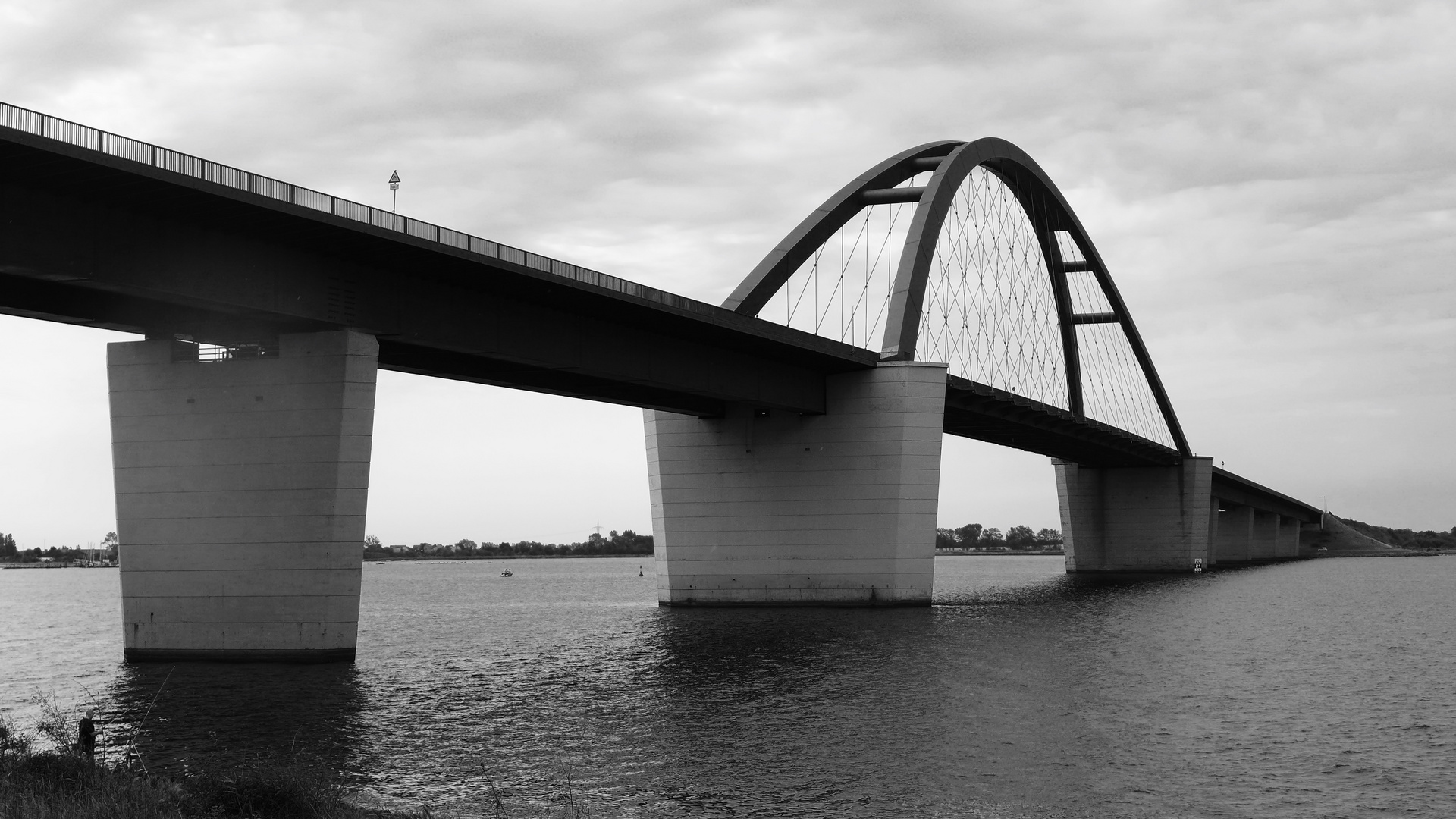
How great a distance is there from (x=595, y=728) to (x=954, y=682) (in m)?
11.2

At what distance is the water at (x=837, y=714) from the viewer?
833 inches

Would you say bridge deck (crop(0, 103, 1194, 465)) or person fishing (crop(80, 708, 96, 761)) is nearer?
person fishing (crop(80, 708, 96, 761))

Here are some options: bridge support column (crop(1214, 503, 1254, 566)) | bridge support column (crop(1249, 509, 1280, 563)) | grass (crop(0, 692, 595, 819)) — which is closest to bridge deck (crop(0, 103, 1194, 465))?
grass (crop(0, 692, 595, 819))

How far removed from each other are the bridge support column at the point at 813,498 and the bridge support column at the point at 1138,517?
68.0m

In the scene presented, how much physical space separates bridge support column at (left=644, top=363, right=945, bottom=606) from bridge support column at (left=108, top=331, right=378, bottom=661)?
28933mm

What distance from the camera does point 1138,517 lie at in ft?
422

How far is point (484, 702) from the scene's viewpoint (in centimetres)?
3086

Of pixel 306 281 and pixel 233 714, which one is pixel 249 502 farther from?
pixel 233 714

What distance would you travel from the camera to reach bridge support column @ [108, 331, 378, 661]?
3559 centimetres

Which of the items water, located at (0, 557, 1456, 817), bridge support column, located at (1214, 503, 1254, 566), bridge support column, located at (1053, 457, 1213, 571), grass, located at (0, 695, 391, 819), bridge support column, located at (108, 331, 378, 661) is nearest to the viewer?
grass, located at (0, 695, 391, 819)

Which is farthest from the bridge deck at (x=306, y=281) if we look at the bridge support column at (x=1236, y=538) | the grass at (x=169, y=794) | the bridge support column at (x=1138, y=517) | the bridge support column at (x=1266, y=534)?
the bridge support column at (x=1266, y=534)

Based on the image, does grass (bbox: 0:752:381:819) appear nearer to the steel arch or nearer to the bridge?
the bridge

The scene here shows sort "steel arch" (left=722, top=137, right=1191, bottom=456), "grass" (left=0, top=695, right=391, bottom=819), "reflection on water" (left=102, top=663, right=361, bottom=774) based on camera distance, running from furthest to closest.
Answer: "steel arch" (left=722, top=137, right=1191, bottom=456), "reflection on water" (left=102, top=663, right=361, bottom=774), "grass" (left=0, top=695, right=391, bottom=819)

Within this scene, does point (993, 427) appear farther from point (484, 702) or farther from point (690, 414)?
point (484, 702)
